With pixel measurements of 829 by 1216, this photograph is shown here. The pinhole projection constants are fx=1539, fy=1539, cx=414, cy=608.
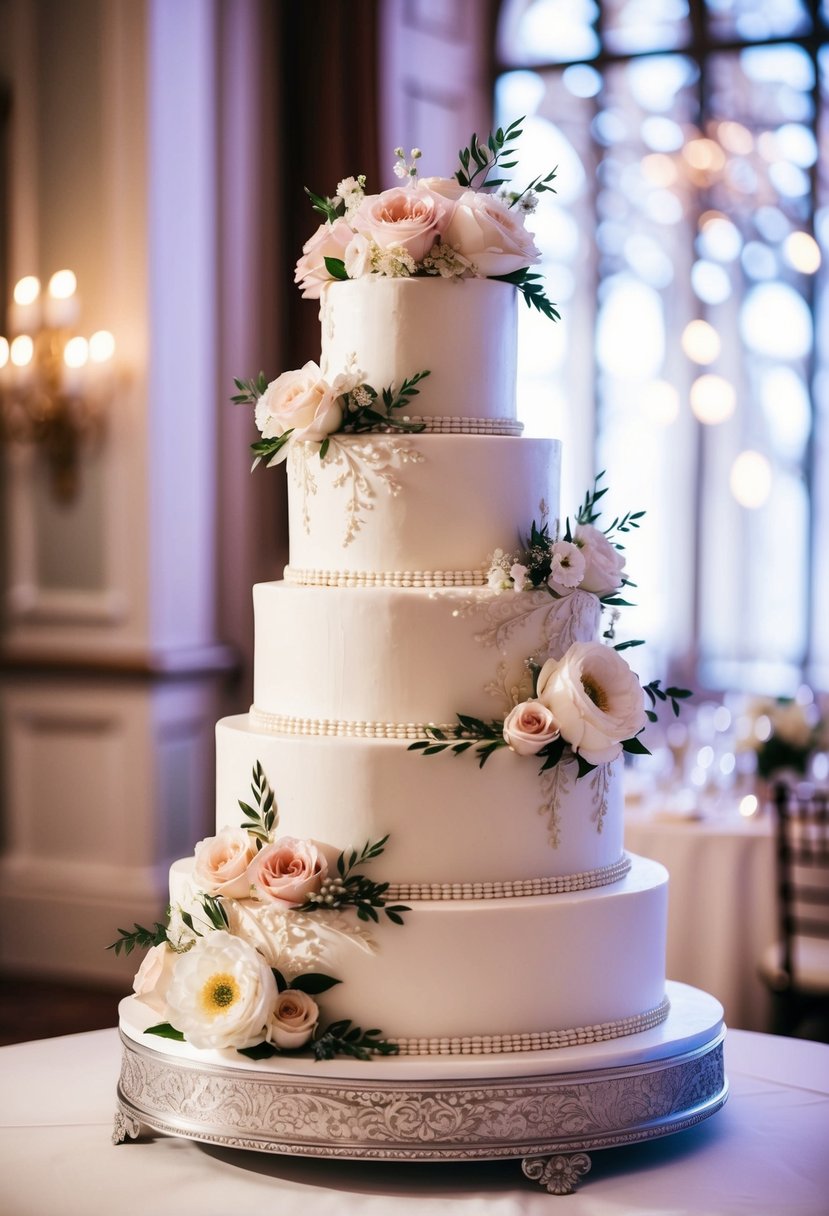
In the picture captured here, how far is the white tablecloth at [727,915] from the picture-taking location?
5.15 meters

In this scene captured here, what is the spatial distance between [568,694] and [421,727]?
0.88 feet

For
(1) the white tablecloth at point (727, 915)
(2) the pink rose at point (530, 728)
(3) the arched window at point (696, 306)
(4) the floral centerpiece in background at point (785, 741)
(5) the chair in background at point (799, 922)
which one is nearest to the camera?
(2) the pink rose at point (530, 728)

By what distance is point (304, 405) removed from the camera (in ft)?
8.98

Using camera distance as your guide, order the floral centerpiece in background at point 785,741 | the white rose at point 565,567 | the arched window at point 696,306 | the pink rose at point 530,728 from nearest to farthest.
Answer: the pink rose at point 530,728, the white rose at point 565,567, the floral centerpiece in background at point 785,741, the arched window at point 696,306

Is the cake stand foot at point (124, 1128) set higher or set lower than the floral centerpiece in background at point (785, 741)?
lower

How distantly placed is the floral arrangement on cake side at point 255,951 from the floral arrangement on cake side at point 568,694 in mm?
270

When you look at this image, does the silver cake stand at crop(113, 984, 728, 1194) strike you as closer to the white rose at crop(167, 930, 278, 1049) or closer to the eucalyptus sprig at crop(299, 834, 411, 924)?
the white rose at crop(167, 930, 278, 1049)

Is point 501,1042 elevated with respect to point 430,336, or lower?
lower

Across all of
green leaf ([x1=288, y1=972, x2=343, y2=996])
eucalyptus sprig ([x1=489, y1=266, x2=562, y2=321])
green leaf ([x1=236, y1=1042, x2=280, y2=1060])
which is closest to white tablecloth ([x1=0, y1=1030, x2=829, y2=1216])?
green leaf ([x1=236, y1=1042, x2=280, y2=1060])

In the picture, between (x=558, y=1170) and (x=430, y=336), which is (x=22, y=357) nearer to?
(x=430, y=336)

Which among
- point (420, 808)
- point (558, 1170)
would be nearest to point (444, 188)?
point (420, 808)

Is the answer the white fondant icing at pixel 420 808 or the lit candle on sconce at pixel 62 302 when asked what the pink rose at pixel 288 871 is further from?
the lit candle on sconce at pixel 62 302

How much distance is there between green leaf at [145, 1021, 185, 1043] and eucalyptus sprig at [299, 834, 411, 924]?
1.05 feet

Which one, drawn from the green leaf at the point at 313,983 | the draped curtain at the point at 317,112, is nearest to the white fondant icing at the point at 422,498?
the green leaf at the point at 313,983
